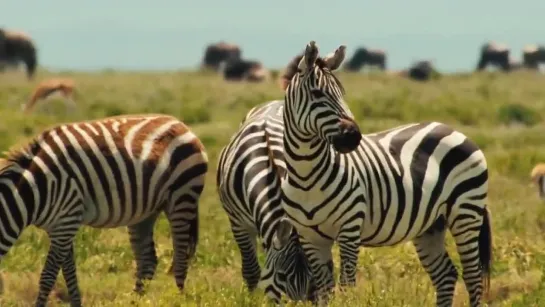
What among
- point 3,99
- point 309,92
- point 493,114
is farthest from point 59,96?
point 309,92

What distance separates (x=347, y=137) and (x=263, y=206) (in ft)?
3.70

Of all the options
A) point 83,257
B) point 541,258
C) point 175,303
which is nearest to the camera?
point 175,303

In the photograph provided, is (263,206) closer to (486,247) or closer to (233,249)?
(486,247)

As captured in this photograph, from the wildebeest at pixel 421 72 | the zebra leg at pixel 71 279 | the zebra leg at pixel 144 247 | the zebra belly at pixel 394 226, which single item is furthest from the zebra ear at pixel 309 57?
the wildebeest at pixel 421 72

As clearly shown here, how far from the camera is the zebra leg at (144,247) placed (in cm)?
1095

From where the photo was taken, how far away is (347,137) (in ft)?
25.5

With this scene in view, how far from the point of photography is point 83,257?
12.0m

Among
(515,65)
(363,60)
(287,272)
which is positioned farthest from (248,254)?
(363,60)

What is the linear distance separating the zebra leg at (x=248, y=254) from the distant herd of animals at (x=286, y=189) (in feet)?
0.04

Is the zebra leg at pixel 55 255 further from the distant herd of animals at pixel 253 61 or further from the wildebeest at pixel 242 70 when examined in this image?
the wildebeest at pixel 242 70

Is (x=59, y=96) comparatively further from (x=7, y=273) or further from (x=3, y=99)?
(x=7, y=273)

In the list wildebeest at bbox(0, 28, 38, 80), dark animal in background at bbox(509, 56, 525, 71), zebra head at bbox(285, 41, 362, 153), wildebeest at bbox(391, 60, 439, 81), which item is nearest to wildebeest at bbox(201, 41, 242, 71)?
wildebeest at bbox(391, 60, 439, 81)

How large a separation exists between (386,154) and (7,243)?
3116 millimetres

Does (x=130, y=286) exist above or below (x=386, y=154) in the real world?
below
